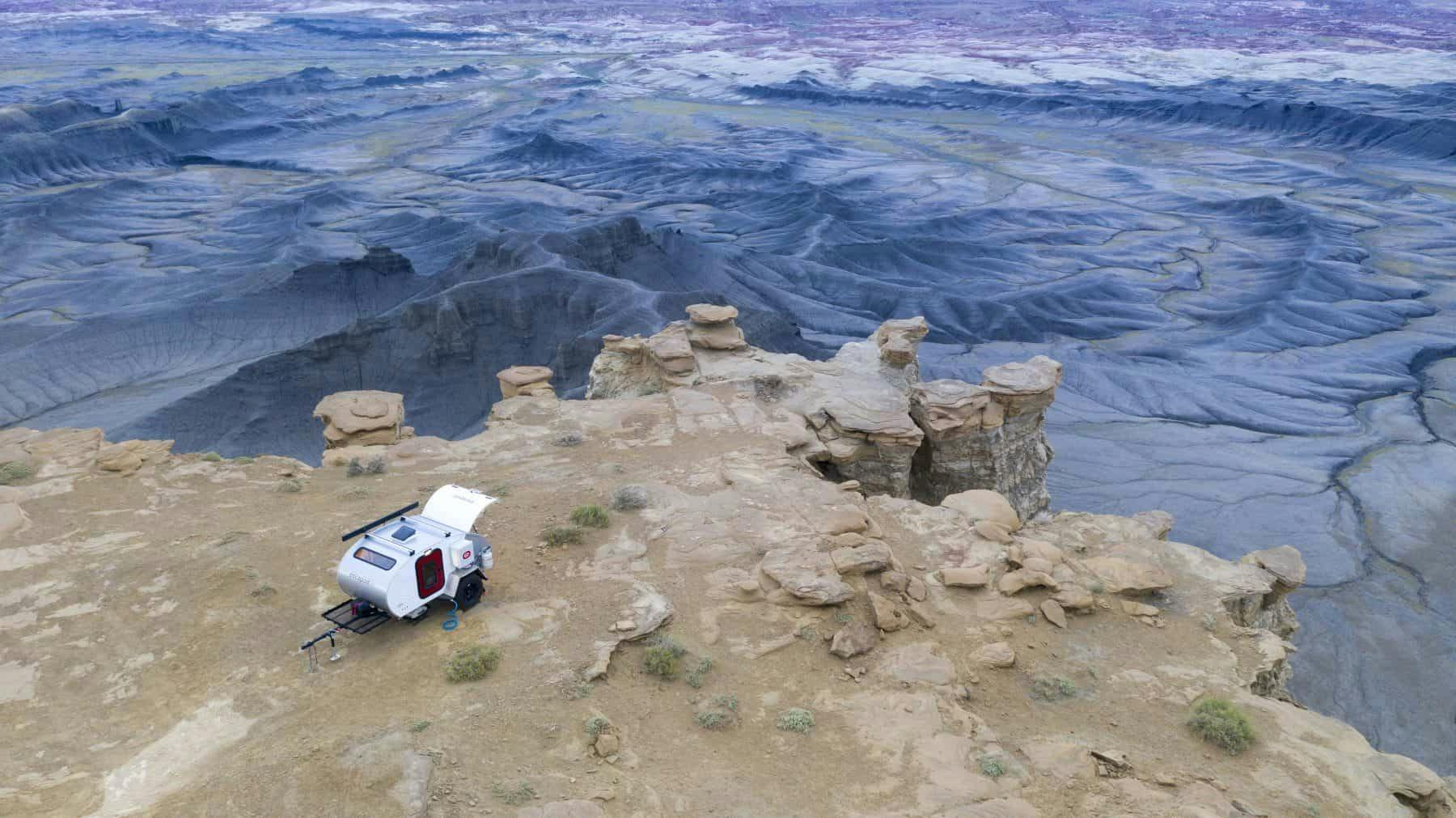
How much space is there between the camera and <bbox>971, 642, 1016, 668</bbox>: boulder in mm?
10164

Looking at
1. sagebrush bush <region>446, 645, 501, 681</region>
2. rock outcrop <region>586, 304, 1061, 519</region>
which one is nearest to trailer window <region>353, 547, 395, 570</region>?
sagebrush bush <region>446, 645, 501, 681</region>

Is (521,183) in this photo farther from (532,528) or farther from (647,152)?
(532,528)

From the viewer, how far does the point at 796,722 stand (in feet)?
29.3

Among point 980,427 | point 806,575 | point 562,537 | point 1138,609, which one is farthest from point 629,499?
point 980,427

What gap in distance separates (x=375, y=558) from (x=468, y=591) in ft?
3.87

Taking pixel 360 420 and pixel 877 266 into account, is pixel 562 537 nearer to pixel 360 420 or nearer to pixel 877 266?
pixel 360 420

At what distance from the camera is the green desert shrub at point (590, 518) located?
1251cm

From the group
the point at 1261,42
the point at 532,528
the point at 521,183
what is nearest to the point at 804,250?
the point at 521,183

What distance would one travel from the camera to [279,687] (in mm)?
9305

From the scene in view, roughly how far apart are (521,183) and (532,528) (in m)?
69.9

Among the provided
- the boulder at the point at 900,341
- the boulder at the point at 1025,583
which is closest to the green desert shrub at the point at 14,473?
the boulder at the point at 1025,583

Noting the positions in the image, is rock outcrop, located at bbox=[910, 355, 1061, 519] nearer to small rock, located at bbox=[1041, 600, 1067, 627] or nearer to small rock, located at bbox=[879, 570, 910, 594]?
small rock, located at bbox=[1041, 600, 1067, 627]

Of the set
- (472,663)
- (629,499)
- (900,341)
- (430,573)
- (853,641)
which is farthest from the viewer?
(900,341)

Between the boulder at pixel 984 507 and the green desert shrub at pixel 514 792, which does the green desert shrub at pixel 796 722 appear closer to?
the green desert shrub at pixel 514 792
